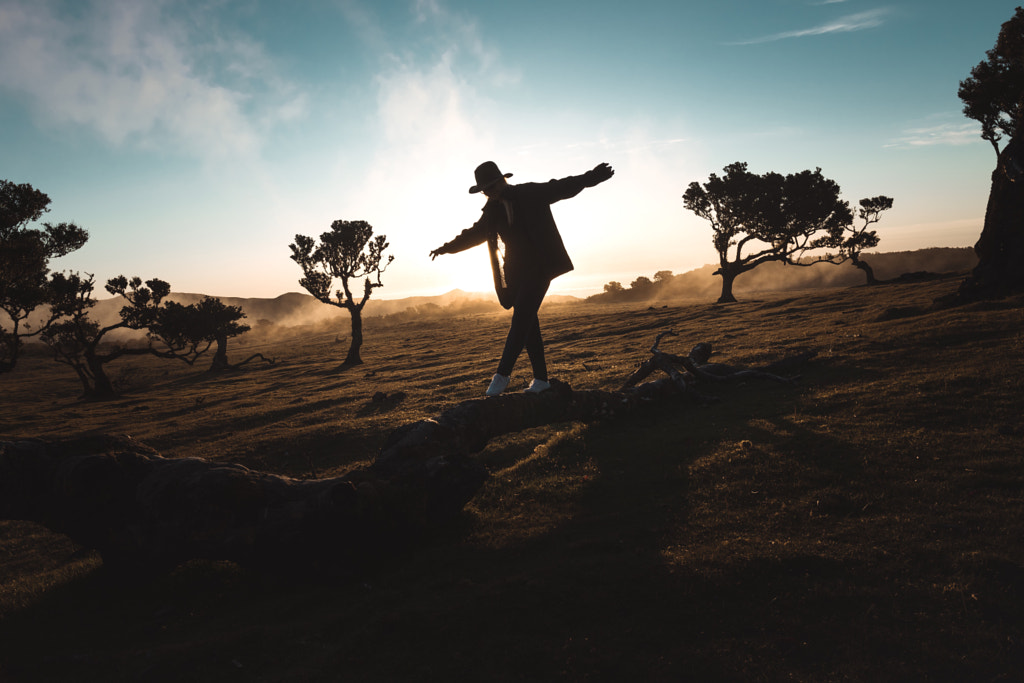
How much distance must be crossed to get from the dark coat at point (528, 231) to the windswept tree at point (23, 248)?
86.7 feet

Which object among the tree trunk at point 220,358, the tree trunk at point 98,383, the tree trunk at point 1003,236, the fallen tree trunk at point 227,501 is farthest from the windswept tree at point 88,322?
the tree trunk at point 1003,236

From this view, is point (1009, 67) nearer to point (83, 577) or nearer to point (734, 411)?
point (734, 411)

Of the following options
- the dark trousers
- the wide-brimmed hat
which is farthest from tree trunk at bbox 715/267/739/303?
the wide-brimmed hat

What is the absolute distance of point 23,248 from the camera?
22.7 metres

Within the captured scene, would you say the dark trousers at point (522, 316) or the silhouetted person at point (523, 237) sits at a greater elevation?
the silhouetted person at point (523, 237)

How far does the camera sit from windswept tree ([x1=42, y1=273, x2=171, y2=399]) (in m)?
34.6

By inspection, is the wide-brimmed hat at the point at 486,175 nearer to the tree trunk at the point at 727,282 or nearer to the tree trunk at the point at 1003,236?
the tree trunk at the point at 1003,236

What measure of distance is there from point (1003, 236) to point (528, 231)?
67.6 feet

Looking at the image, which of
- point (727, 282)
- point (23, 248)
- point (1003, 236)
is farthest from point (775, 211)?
point (23, 248)

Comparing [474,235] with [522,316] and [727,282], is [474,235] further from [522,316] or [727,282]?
[727,282]

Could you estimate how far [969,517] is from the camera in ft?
16.5

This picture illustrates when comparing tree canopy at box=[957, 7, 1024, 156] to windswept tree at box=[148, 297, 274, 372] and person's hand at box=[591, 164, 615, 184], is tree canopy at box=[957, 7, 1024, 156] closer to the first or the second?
person's hand at box=[591, 164, 615, 184]

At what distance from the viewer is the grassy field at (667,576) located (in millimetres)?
3498

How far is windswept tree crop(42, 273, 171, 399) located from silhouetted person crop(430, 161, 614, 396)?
37.7 metres
